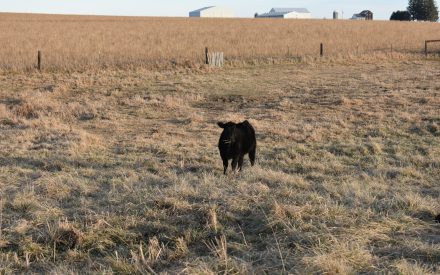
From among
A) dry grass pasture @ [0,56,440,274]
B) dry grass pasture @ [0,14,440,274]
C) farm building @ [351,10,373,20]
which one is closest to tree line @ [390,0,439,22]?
farm building @ [351,10,373,20]

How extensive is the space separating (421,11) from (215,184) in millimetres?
118349

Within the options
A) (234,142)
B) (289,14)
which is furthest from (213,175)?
(289,14)

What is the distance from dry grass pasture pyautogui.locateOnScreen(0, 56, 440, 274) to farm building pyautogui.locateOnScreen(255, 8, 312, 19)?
425ft

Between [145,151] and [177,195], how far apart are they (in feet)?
13.1

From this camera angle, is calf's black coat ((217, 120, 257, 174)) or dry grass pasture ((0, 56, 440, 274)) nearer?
dry grass pasture ((0, 56, 440, 274))

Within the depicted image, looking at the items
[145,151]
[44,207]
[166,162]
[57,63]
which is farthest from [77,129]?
[57,63]

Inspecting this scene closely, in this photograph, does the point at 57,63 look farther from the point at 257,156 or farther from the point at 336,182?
the point at 336,182

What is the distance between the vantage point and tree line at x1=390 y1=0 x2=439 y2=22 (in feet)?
363

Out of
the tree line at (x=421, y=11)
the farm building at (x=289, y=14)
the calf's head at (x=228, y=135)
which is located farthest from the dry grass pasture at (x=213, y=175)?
the farm building at (x=289, y=14)

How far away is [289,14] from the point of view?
143375 millimetres

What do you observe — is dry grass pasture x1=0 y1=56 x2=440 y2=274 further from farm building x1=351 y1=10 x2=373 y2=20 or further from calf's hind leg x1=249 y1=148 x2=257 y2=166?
farm building x1=351 y1=10 x2=373 y2=20

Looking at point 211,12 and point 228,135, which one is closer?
point 228,135

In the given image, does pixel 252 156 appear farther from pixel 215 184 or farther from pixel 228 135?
pixel 215 184

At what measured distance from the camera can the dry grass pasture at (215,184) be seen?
4129 millimetres
